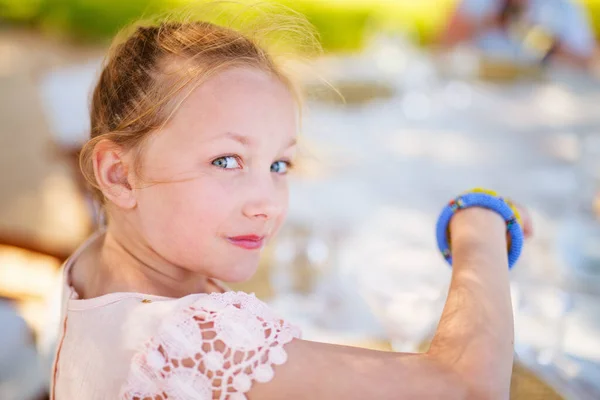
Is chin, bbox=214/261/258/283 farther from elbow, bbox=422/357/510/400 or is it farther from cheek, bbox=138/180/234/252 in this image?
elbow, bbox=422/357/510/400

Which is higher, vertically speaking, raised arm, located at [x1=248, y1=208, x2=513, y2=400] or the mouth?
the mouth

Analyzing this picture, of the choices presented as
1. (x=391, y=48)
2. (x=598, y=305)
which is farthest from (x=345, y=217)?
(x=391, y=48)

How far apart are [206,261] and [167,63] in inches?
12.5

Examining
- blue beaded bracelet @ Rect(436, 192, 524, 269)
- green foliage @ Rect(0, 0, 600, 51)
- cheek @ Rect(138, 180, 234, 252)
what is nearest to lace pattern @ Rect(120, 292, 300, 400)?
cheek @ Rect(138, 180, 234, 252)

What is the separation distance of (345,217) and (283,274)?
73 centimetres

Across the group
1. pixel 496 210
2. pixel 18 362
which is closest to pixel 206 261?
pixel 496 210

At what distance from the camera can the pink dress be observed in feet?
2.87

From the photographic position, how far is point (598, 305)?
1691 mm

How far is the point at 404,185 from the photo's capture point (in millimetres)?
2818

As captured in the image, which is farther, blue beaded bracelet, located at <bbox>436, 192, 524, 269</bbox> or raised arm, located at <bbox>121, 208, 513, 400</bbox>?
blue beaded bracelet, located at <bbox>436, 192, 524, 269</bbox>

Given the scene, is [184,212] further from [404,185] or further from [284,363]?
[404,185]

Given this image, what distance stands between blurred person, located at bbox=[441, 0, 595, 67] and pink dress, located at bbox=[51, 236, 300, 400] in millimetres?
3541

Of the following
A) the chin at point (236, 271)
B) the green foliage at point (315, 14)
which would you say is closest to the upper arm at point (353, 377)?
the chin at point (236, 271)

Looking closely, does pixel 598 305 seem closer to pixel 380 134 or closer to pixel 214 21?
pixel 214 21
